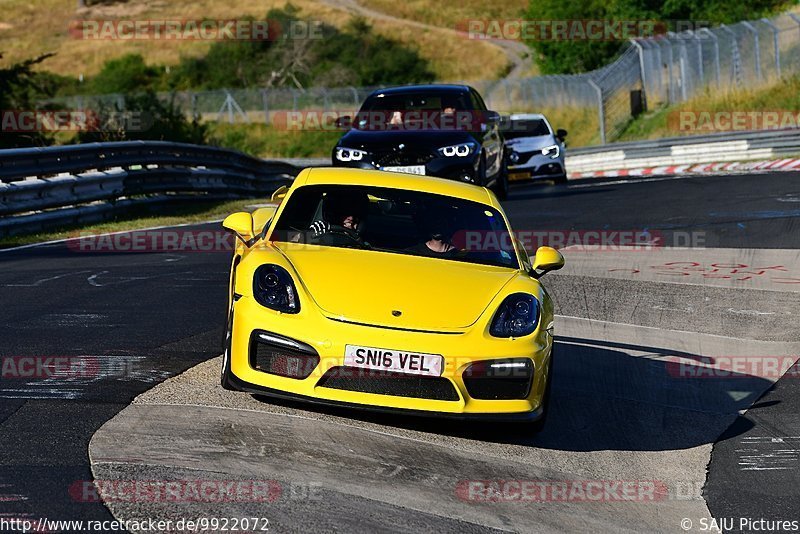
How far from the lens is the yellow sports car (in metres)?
6.09

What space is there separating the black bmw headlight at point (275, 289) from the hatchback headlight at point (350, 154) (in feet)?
30.9

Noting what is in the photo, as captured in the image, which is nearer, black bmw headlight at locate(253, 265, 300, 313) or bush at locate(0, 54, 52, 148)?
black bmw headlight at locate(253, 265, 300, 313)

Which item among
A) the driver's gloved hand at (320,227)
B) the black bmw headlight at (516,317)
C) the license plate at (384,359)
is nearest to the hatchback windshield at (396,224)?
the driver's gloved hand at (320,227)

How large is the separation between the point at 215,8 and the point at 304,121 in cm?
4715

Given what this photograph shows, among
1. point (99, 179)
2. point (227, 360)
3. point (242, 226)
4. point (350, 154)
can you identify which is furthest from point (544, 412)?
point (99, 179)

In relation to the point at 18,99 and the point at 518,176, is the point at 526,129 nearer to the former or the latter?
the point at 518,176

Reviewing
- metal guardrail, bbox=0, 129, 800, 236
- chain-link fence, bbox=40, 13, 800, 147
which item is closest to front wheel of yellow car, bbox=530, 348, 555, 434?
metal guardrail, bbox=0, 129, 800, 236

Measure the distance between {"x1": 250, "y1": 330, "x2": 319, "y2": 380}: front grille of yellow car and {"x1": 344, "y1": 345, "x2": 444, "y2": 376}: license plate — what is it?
0.17m

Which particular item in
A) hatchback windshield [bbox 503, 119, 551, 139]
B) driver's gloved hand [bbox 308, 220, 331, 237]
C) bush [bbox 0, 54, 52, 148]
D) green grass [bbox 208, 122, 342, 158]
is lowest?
green grass [bbox 208, 122, 342, 158]

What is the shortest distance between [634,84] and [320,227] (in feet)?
127

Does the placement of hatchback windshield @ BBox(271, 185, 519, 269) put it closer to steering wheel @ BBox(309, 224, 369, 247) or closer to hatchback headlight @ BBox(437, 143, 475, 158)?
steering wheel @ BBox(309, 224, 369, 247)

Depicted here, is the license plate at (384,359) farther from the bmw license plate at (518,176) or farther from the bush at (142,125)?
the bmw license plate at (518,176)

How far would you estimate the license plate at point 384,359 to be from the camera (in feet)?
19.9

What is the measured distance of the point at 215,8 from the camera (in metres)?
96.2
